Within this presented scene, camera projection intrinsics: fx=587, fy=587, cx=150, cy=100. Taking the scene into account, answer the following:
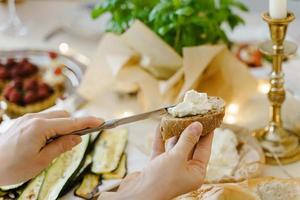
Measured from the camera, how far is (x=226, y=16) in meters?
1.40

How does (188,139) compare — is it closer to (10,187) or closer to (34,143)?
(34,143)

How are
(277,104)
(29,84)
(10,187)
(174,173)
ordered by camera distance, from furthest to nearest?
1. (29,84)
2. (277,104)
3. (10,187)
4. (174,173)

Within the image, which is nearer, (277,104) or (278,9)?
(278,9)

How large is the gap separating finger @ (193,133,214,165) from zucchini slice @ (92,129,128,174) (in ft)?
0.90

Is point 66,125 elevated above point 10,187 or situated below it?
above

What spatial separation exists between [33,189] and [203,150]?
1.14 ft

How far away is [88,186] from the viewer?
1.12 metres

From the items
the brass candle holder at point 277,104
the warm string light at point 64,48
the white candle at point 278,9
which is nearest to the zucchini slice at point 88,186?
the brass candle holder at point 277,104

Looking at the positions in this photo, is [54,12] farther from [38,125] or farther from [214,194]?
[214,194]

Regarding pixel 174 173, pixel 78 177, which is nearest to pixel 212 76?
pixel 78 177

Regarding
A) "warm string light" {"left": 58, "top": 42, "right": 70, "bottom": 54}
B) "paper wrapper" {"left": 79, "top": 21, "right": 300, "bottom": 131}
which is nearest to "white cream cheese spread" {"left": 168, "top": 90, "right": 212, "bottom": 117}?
"paper wrapper" {"left": 79, "top": 21, "right": 300, "bottom": 131}

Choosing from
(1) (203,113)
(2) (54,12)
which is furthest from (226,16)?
(2) (54,12)

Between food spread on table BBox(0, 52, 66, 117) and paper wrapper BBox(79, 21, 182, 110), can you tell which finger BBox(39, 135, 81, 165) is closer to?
paper wrapper BBox(79, 21, 182, 110)

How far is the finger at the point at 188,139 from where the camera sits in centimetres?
89
